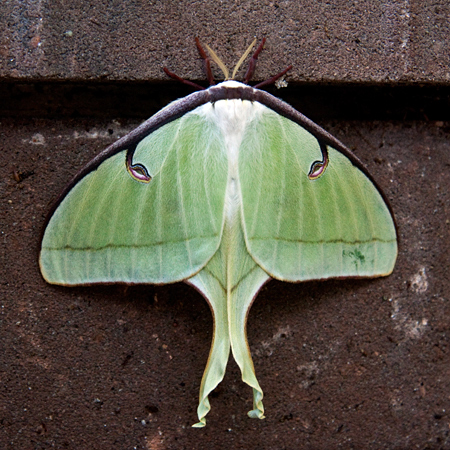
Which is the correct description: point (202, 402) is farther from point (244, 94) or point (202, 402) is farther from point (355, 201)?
point (244, 94)

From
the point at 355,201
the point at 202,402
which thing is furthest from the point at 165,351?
the point at 355,201

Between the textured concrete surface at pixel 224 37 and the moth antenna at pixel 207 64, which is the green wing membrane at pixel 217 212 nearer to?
the moth antenna at pixel 207 64

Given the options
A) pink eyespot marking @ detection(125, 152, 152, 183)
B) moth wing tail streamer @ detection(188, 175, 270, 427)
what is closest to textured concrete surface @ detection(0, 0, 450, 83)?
pink eyespot marking @ detection(125, 152, 152, 183)

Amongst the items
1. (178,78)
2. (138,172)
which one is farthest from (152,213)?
(178,78)

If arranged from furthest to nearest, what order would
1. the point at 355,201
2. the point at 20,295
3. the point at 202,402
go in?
the point at 20,295, the point at 355,201, the point at 202,402

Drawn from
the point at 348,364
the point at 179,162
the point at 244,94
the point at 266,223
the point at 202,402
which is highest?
the point at 244,94

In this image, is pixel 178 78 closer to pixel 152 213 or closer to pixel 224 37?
pixel 224 37

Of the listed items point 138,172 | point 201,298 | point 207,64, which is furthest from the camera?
point 201,298
